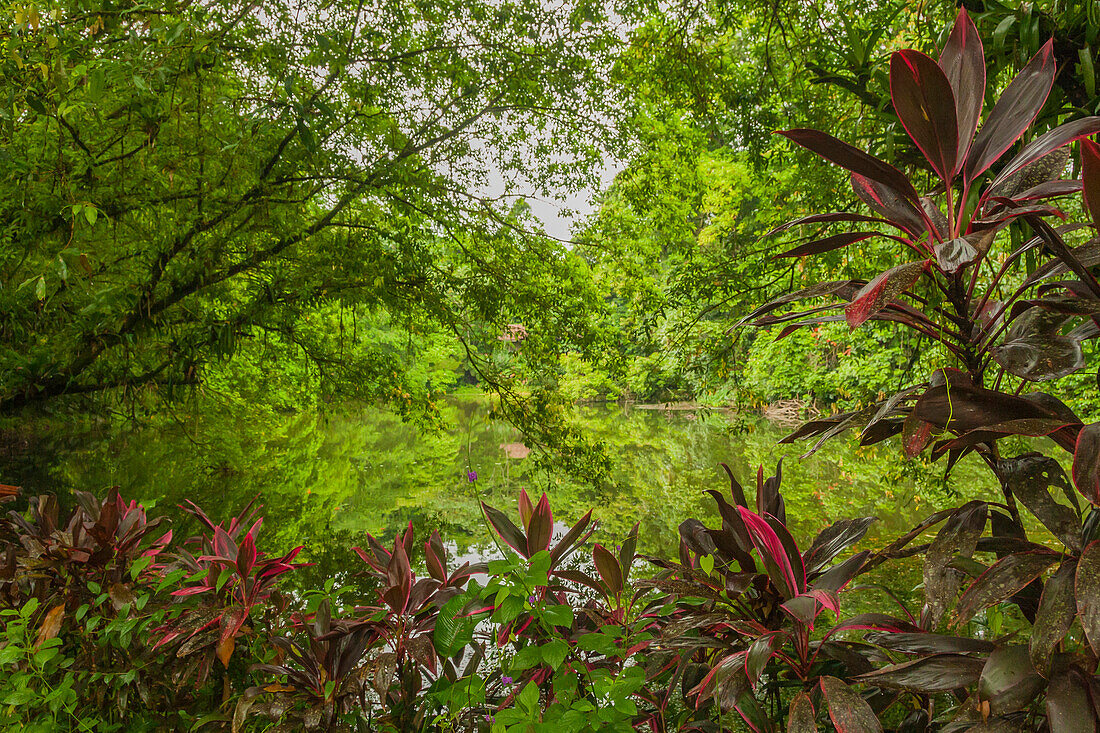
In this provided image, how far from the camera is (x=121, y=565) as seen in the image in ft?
4.64

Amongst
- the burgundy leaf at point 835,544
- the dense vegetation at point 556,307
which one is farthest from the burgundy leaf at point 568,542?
the burgundy leaf at point 835,544

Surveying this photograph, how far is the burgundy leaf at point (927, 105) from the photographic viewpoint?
2.10ft

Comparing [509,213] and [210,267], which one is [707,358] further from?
[210,267]

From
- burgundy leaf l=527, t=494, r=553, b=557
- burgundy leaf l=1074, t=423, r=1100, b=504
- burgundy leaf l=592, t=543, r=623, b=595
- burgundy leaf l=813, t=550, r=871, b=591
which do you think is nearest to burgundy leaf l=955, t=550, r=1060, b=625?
burgundy leaf l=1074, t=423, r=1100, b=504

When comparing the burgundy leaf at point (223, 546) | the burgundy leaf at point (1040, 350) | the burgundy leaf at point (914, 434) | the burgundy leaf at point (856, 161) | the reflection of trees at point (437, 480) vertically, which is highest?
the burgundy leaf at point (856, 161)

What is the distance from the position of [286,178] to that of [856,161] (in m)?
2.81

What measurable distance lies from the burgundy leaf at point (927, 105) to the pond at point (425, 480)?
2.20m

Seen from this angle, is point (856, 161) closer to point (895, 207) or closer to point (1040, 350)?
point (895, 207)

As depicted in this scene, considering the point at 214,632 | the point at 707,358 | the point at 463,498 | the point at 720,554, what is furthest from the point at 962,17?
the point at 463,498

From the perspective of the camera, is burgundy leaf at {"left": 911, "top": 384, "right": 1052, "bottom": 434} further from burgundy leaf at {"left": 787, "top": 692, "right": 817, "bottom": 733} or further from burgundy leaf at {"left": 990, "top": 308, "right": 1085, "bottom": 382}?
burgundy leaf at {"left": 787, "top": 692, "right": 817, "bottom": 733}

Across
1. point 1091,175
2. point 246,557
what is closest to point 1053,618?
point 1091,175

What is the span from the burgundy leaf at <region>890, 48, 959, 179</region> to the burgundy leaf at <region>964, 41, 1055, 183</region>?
4 centimetres

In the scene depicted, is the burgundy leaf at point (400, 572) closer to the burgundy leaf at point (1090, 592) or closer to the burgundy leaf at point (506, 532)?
the burgundy leaf at point (506, 532)

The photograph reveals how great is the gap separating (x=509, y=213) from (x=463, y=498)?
260cm
